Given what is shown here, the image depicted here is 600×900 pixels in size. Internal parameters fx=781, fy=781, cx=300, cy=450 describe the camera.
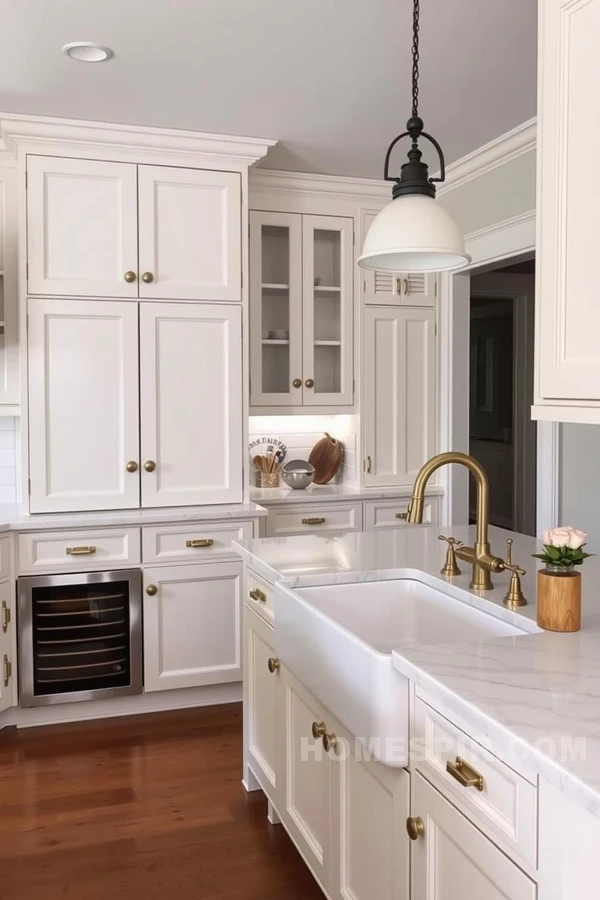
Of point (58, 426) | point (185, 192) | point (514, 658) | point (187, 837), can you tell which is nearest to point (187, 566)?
point (58, 426)

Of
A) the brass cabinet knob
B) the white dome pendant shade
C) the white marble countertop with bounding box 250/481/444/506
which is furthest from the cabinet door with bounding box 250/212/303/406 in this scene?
the brass cabinet knob

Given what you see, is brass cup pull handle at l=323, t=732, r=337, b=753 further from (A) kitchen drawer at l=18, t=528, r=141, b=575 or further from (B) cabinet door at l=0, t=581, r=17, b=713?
(B) cabinet door at l=0, t=581, r=17, b=713

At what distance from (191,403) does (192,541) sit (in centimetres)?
64

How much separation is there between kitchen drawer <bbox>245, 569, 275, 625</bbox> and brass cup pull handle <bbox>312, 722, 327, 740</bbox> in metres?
0.46

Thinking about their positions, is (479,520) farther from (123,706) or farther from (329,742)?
(123,706)

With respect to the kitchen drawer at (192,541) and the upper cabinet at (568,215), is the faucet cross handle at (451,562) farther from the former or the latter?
the kitchen drawer at (192,541)

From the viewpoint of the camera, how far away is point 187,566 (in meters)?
3.58

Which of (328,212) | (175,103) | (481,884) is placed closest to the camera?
(481,884)

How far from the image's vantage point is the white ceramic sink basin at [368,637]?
1.49 metres

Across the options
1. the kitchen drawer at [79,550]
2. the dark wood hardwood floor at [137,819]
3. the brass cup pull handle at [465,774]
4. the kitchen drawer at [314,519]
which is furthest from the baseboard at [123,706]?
the brass cup pull handle at [465,774]

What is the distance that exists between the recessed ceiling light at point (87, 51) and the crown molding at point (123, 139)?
63 centimetres

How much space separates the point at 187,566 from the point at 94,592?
424mm

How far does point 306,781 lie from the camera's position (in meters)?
2.11

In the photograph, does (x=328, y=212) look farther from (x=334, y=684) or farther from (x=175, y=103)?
(x=334, y=684)
